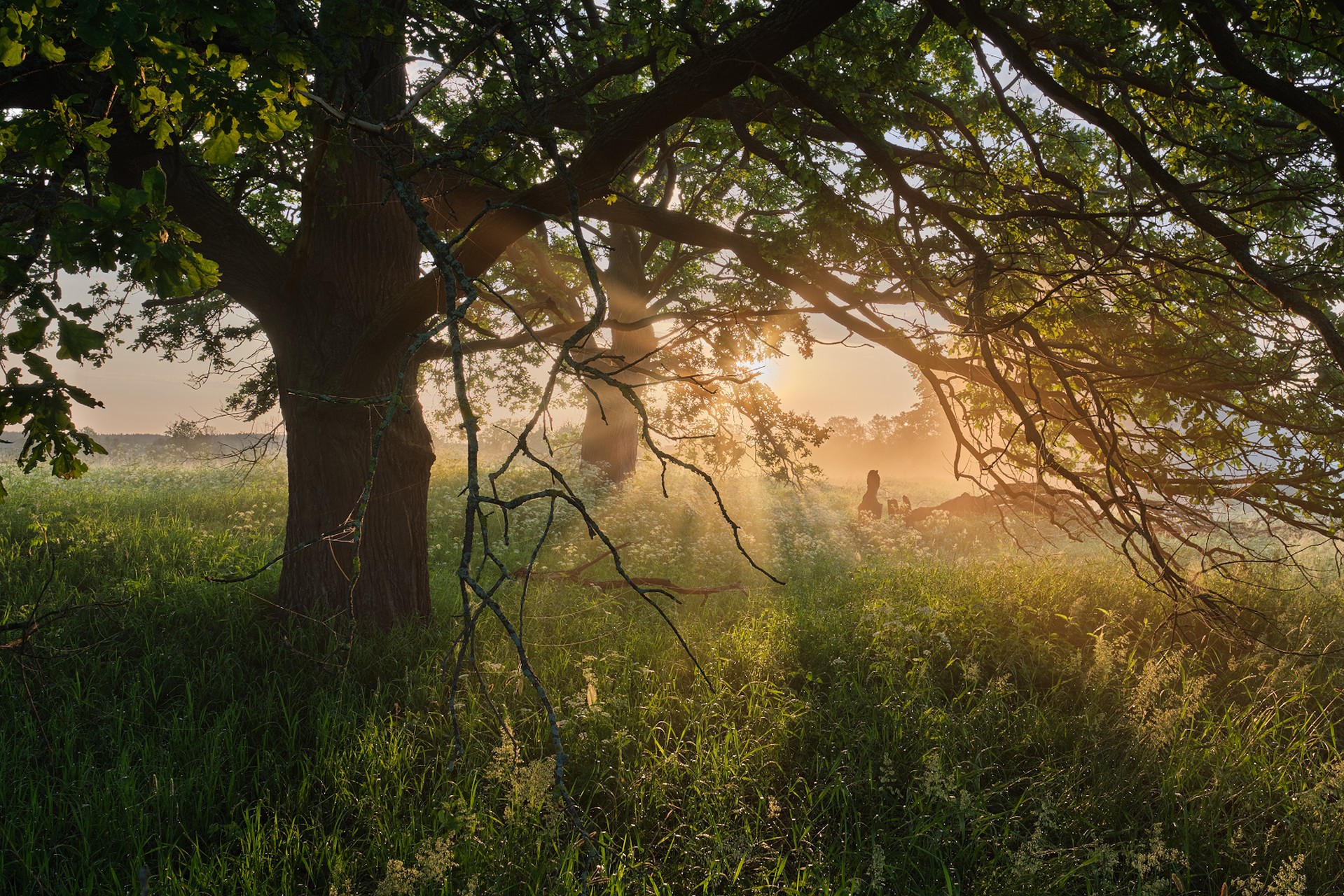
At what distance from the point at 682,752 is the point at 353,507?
12.1 feet

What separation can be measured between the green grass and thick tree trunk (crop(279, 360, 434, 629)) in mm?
398

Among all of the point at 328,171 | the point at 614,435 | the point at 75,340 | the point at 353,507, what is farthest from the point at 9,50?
the point at 614,435

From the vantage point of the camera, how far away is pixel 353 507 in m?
5.84

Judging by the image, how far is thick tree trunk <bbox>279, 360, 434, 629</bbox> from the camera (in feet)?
19.1

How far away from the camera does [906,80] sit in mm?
4730

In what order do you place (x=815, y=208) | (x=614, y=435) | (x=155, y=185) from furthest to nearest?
(x=614, y=435) < (x=815, y=208) < (x=155, y=185)

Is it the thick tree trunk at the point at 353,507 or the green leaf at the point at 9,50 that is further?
the thick tree trunk at the point at 353,507

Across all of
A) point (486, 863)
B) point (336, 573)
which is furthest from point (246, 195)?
point (486, 863)

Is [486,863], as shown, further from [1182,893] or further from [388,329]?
[388,329]

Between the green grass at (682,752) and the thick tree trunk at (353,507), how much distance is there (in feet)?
1.31

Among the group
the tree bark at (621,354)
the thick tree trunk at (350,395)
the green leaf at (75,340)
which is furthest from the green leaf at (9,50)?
the tree bark at (621,354)

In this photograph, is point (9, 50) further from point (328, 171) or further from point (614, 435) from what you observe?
point (614, 435)

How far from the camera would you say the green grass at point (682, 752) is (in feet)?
10.4

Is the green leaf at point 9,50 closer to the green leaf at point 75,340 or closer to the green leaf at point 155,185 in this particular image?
the green leaf at point 155,185
